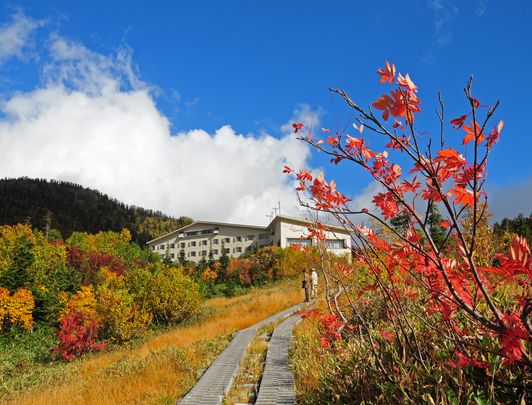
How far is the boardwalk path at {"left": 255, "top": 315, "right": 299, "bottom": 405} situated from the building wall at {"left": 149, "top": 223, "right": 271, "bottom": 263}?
45.4 metres

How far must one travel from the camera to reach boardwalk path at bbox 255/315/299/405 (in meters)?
4.45

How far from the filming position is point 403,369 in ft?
8.62

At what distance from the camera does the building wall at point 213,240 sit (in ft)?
177

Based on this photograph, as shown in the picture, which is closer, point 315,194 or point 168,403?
point 315,194

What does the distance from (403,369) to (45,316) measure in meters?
24.2

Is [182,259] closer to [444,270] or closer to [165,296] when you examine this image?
[165,296]

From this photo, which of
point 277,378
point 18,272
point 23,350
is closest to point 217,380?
point 277,378

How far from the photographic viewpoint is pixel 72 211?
110 metres

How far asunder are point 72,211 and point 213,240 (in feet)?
241

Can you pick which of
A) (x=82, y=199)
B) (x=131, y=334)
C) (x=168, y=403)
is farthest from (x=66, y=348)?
(x=82, y=199)

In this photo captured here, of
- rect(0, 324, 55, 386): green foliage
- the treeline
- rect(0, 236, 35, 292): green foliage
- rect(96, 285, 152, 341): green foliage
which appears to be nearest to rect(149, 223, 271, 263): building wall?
the treeline

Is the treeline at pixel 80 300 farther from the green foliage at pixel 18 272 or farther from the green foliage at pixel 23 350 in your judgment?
the green foliage at pixel 23 350

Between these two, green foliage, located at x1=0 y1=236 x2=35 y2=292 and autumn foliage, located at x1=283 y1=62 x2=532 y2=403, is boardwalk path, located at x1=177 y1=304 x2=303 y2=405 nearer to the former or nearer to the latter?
autumn foliage, located at x1=283 y1=62 x2=532 y2=403

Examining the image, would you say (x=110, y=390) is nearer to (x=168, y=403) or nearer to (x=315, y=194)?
(x=168, y=403)
